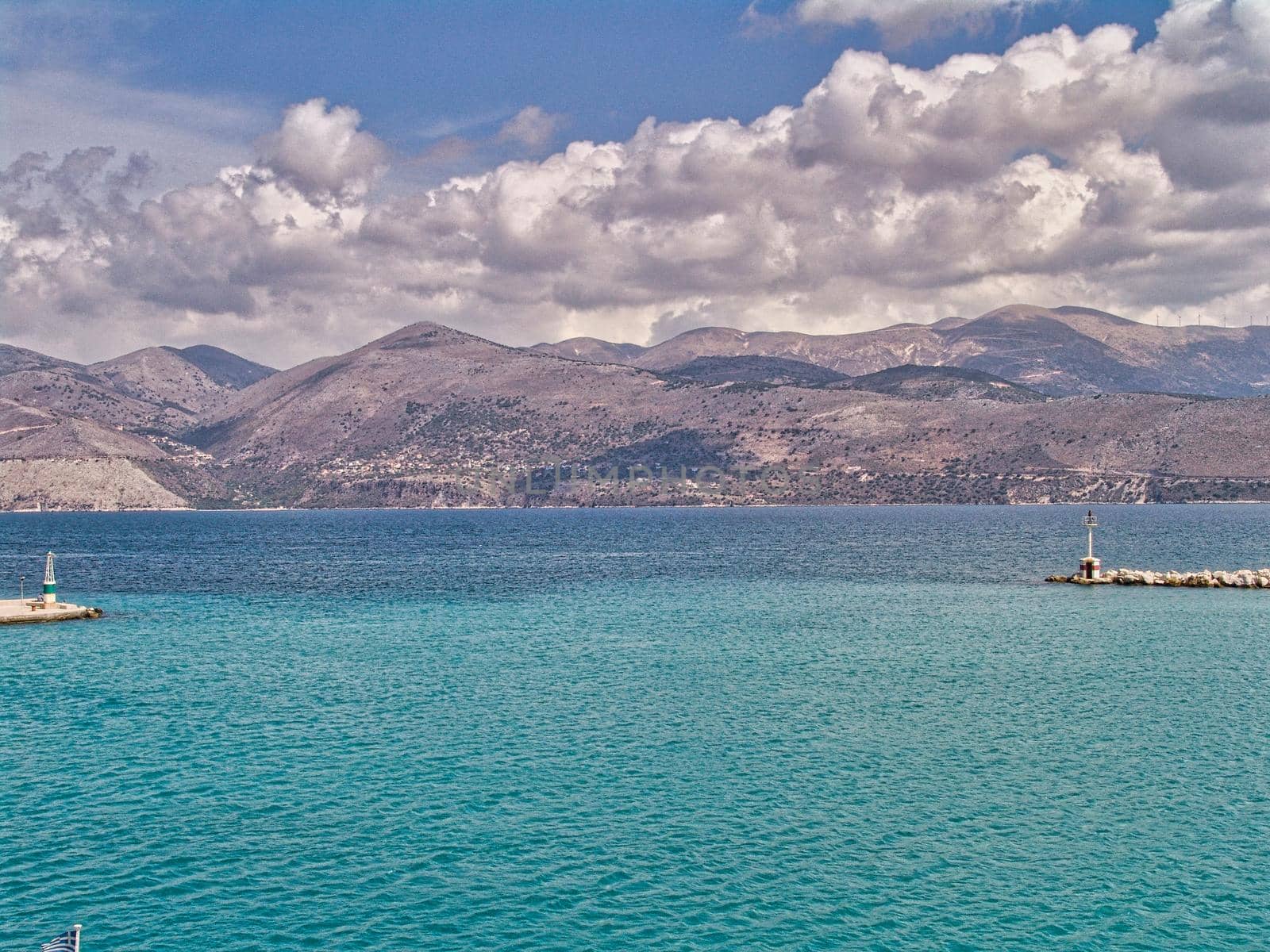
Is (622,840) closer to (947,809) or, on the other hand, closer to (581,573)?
(947,809)

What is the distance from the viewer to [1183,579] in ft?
351

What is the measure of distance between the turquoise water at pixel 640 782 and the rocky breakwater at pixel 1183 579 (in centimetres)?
2419

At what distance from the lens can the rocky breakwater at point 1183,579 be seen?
10469 centimetres

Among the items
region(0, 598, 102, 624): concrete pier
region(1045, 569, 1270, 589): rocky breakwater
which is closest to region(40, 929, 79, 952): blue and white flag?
region(0, 598, 102, 624): concrete pier

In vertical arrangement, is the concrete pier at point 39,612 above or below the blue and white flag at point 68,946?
below

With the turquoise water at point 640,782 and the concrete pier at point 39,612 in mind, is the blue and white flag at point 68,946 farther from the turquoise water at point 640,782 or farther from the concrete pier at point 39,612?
the concrete pier at point 39,612

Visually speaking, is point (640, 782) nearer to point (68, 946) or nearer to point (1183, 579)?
point (68, 946)

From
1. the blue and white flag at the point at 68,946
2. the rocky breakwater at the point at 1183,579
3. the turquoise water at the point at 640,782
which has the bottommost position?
the turquoise water at the point at 640,782

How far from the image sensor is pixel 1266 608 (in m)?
88.3

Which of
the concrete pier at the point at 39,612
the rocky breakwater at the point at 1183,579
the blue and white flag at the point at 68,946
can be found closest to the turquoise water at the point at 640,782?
the concrete pier at the point at 39,612

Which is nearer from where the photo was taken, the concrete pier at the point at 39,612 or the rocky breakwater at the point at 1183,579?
the concrete pier at the point at 39,612

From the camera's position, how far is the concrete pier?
8269 cm

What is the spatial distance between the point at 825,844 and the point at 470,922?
10.7 metres

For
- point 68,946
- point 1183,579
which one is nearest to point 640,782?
point 68,946
